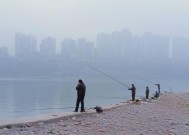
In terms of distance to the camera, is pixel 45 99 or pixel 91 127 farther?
pixel 45 99

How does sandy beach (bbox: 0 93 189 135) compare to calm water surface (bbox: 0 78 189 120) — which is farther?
calm water surface (bbox: 0 78 189 120)

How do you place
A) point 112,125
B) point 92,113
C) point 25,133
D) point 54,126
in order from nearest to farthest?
1. point 25,133
2. point 54,126
3. point 112,125
4. point 92,113

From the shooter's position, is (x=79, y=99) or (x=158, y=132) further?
(x=79, y=99)

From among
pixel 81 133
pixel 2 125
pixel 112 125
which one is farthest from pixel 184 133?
pixel 2 125

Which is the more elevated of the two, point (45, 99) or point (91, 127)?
point (91, 127)

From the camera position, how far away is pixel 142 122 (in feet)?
54.7

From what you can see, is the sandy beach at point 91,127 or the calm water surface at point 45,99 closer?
the sandy beach at point 91,127

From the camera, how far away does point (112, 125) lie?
48.8 feet

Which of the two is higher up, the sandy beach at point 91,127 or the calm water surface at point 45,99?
the sandy beach at point 91,127

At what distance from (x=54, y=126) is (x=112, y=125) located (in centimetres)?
251

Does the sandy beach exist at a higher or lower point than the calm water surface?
higher

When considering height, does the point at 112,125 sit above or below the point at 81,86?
below

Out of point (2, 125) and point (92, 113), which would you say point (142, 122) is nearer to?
point (92, 113)

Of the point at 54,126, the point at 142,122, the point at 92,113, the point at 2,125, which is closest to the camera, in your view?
the point at 2,125
